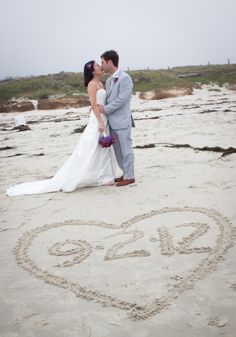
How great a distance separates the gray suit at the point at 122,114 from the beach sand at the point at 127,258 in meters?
0.47

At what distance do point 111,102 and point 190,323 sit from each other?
3770 millimetres

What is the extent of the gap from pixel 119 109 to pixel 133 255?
2825mm

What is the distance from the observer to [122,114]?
5445 mm

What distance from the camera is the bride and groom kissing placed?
5.32 m

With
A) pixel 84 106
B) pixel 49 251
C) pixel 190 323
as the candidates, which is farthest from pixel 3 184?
pixel 84 106

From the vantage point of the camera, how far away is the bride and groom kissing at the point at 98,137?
5.32 m

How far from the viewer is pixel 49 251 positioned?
341 cm

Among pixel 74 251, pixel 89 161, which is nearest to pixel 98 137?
pixel 89 161

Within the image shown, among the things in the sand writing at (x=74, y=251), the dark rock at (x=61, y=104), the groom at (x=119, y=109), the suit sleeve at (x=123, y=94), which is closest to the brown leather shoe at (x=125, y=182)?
the groom at (x=119, y=109)

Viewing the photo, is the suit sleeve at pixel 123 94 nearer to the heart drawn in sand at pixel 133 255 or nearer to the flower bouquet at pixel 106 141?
the flower bouquet at pixel 106 141

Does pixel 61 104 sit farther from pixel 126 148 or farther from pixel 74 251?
pixel 74 251

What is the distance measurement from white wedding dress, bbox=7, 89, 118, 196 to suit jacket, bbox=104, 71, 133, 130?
14 cm

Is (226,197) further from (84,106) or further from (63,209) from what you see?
(84,106)

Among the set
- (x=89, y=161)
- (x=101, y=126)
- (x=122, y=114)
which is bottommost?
(x=89, y=161)
